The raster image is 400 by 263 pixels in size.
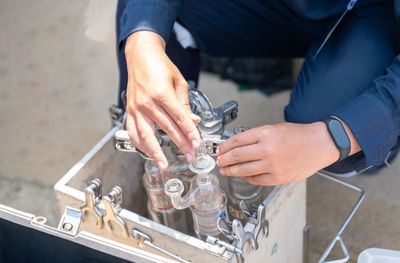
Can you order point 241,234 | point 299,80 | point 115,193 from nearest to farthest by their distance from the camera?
point 241,234 < point 115,193 < point 299,80

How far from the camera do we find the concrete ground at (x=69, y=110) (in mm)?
1238

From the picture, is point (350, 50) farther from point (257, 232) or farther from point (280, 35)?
point (257, 232)

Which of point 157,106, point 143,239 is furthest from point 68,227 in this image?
point 157,106

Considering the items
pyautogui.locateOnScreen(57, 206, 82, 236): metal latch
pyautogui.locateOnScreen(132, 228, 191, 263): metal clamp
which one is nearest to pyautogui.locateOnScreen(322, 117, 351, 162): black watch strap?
pyautogui.locateOnScreen(132, 228, 191, 263): metal clamp

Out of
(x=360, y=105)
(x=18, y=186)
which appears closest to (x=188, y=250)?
(x=360, y=105)

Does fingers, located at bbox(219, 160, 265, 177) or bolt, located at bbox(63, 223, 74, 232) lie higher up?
fingers, located at bbox(219, 160, 265, 177)

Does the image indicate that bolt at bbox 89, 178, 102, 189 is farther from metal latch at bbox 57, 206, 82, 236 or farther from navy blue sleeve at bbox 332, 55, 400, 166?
navy blue sleeve at bbox 332, 55, 400, 166

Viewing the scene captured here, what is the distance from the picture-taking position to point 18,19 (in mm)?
2170

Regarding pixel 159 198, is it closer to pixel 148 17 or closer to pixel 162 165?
pixel 162 165

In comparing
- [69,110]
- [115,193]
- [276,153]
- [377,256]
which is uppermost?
[276,153]

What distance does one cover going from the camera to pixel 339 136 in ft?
2.43

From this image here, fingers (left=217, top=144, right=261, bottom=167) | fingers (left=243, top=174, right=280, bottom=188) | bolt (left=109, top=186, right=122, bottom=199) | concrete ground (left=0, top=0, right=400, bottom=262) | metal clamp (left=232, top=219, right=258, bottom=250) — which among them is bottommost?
concrete ground (left=0, top=0, right=400, bottom=262)

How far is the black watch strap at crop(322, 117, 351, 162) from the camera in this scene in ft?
2.42

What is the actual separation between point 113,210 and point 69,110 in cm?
105
